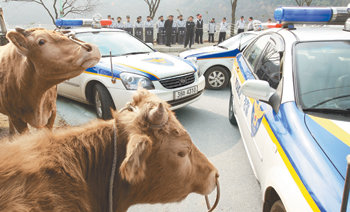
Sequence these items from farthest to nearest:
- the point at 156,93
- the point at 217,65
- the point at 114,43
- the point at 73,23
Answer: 1. the point at 217,65
2. the point at 73,23
3. the point at 114,43
4. the point at 156,93

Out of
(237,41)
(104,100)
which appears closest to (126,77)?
(104,100)

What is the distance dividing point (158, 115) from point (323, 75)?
1.80 m

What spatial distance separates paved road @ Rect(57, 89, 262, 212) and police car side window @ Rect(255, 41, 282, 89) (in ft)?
4.26

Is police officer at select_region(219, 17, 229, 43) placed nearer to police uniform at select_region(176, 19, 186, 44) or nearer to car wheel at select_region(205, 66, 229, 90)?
police uniform at select_region(176, 19, 186, 44)

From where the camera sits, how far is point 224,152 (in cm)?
395

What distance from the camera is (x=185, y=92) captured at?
4.79 metres

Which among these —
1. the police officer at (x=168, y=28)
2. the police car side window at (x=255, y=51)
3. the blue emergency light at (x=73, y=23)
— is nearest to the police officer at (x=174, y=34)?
the police officer at (x=168, y=28)

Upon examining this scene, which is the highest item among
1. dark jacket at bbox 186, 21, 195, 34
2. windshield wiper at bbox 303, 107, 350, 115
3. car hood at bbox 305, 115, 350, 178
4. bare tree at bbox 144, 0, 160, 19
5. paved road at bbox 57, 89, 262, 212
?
bare tree at bbox 144, 0, 160, 19

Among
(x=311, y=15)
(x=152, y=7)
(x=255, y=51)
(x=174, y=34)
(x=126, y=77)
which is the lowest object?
(x=126, y=77)

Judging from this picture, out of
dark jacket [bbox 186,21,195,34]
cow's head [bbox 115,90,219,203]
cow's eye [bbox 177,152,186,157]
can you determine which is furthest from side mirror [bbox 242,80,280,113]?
dark jacket [bbox 186,21,195,34]

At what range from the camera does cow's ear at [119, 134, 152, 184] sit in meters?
1.15

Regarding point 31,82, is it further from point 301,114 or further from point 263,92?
point 301,114

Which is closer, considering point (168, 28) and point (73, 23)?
point (73, 23)

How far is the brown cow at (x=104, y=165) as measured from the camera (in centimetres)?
114
